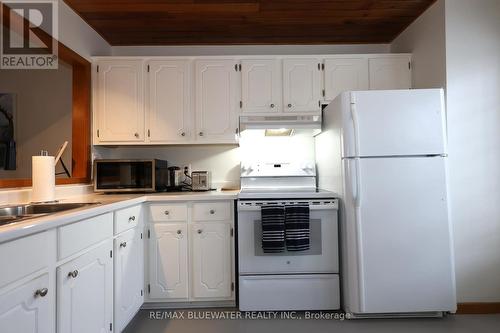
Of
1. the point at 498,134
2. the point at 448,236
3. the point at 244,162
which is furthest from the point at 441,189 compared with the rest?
the point at 244,162

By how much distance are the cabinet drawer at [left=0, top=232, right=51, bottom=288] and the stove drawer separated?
1458 millimetres

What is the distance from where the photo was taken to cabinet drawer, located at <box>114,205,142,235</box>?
6.11 ft

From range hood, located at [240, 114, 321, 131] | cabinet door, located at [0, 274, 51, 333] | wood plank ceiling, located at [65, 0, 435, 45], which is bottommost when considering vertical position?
cabinet door, located at [0, 274, 51, 333]

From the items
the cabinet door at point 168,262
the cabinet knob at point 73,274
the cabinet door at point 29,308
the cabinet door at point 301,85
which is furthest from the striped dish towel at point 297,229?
the cabinet door at point 29,308

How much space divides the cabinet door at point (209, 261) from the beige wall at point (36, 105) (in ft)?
5.63

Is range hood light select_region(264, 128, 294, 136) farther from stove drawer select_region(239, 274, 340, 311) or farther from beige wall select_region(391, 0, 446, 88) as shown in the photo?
stove drawer select_region(239, 274, 340, 311)

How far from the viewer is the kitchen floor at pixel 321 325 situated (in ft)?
6.83

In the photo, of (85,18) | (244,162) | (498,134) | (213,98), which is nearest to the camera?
(498,134)

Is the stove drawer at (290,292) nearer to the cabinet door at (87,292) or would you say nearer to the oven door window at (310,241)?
the oven door window at (310,241)

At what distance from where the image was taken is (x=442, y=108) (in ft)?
7.03

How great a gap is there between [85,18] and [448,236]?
11.1 feet

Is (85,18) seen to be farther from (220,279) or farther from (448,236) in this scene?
(448,236)

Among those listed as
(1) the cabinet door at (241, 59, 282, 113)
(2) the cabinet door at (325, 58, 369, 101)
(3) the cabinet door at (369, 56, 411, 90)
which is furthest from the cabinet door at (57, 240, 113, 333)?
(3) the cabinet door at (369, 56, 411, 90)

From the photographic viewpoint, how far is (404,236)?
2129mm
